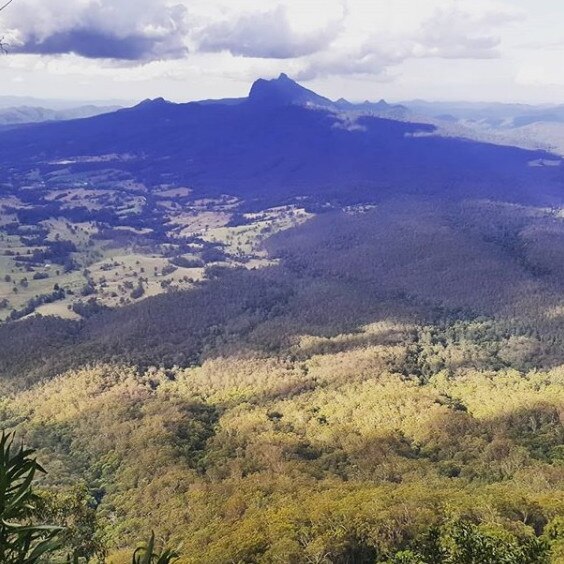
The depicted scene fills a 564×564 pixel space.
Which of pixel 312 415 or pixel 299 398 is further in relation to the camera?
pixel 299 398

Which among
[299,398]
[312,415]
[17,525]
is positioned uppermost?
[17,525]

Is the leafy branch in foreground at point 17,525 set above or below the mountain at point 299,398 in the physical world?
above

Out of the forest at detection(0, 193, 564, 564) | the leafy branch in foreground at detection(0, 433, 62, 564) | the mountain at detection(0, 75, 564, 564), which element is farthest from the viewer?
the mountain at detection(0, 75, 564, 564)

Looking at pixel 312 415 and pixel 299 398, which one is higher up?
pixel 312 415

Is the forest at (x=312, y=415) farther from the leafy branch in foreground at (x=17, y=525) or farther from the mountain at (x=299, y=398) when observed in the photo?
the leafy branch in foreground at (x=17, y=525)

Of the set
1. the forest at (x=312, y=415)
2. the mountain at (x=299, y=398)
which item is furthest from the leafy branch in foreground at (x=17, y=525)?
the forest at (x=312, y=415)

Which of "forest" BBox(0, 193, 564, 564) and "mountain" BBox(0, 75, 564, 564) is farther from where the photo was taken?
"mountain" BBox(0, 75, 564, 564)

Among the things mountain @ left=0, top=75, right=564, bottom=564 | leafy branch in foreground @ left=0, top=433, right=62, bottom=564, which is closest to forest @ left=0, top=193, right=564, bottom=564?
mountain @ left=0, top=75, right=564, bottom=564

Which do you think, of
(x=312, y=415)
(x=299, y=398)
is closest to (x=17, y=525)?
(x=312, y=415)

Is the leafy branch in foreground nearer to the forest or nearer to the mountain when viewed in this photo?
the mountain

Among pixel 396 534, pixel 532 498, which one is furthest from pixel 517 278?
pixel 396 534

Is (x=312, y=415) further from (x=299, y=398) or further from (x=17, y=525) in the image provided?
(x=17, y=525)
